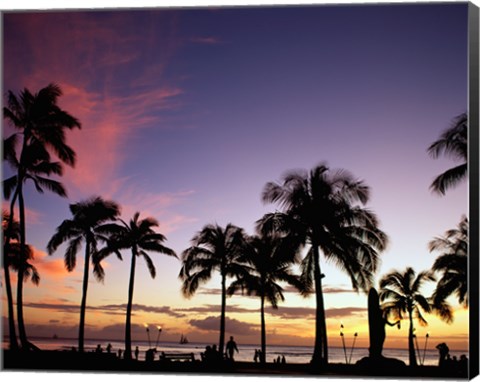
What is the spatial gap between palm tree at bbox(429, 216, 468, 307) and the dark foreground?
4.15 meters

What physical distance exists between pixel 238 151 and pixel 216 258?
23.9 feet

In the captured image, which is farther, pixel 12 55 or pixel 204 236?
pixel 204 236

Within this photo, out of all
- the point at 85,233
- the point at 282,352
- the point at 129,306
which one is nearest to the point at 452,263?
the point at 129,306

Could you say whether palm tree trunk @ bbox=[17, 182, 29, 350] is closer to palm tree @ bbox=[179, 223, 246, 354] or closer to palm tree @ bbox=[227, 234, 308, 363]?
palm tree @ bbox=[179, 223, 246, 354]

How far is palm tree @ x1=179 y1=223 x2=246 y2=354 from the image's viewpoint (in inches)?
1051

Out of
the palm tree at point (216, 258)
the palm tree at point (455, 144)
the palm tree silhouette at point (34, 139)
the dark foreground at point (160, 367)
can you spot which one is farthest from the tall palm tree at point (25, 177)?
the palm tree at point (455, 144)

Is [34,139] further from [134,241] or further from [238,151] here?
[134,241]

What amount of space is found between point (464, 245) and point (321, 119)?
4824 millimetres

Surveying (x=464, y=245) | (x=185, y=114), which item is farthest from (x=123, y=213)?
(x=464, y=245)

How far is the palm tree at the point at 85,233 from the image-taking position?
2284 cm

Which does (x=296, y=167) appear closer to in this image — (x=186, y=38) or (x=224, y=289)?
(x=186, y=38)

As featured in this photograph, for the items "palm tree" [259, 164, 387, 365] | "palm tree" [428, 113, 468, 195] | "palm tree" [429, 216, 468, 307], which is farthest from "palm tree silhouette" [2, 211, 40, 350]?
"palm tree" [429, 216, 468, 307]

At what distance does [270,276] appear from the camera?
2966 cm

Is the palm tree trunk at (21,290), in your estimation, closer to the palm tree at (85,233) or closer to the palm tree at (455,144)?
the palm tree at (85,233)
